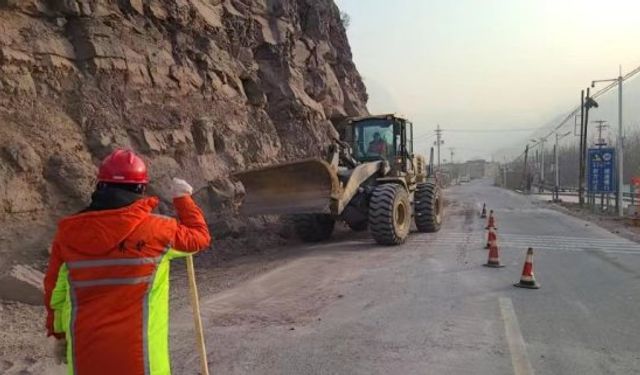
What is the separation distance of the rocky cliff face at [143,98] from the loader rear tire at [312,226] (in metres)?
1.84

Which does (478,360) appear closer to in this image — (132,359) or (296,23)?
(132,359)

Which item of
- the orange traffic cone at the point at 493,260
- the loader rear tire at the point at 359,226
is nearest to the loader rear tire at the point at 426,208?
the loader rear tire at the point at 359,226

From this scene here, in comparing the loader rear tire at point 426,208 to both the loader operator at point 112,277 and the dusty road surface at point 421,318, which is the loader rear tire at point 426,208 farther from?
the loader operator at point 112,277

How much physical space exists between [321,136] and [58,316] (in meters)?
19.0

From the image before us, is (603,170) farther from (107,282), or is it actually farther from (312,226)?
(107,282)

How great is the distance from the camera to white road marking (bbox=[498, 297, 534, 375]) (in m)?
5.50

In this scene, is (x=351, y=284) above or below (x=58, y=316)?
below

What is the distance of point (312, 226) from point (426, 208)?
372 centimetres

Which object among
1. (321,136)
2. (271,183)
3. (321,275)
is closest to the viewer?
(321,275)

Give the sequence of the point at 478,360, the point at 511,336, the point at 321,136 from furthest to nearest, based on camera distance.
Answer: the point at 321,136, the point at 511,336, the point at 478,360

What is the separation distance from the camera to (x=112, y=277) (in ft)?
10.0

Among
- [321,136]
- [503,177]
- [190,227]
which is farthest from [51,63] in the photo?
[503,177]

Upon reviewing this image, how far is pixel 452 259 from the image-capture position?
12.1 m

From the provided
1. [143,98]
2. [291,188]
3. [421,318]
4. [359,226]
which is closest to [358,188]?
[291,188]
